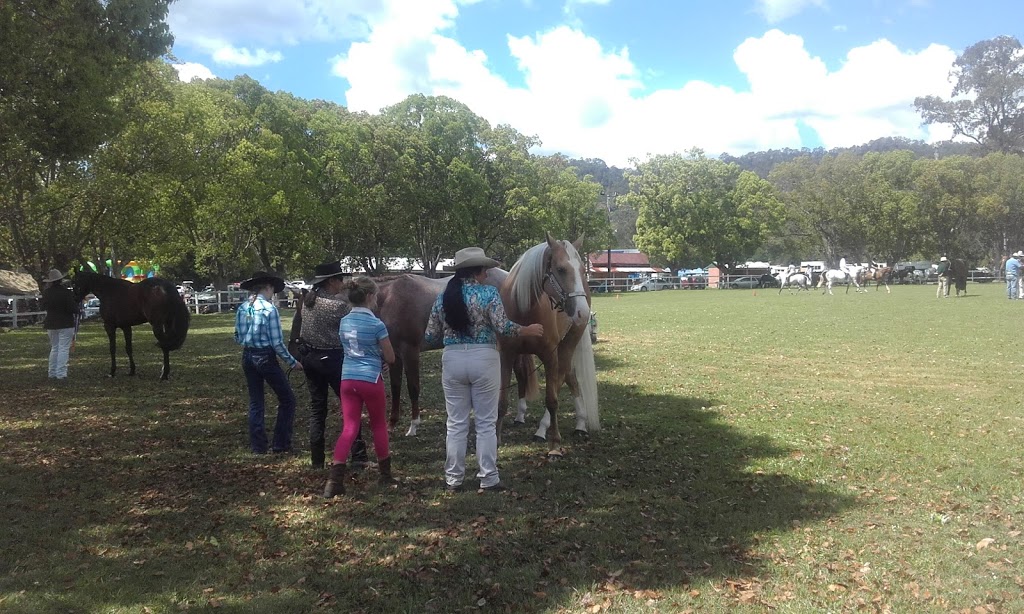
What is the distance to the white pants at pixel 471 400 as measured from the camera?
599 cm

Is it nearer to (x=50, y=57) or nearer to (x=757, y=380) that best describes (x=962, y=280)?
(x=757, y=380)

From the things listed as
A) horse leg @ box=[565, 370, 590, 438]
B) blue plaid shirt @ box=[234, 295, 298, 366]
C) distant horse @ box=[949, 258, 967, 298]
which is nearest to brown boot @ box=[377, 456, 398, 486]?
blue plaid shirt @ box=[234, 295, 298, 366]

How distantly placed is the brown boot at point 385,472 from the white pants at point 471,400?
1.84 feet

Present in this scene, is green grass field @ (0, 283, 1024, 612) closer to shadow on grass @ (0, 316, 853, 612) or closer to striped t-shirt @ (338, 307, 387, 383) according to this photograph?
shadow on grass @ (0, 316, 853, 612)

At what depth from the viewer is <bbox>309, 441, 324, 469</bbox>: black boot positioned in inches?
275

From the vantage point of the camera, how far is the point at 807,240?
244 ft

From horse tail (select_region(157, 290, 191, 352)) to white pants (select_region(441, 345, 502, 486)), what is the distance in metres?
8.99

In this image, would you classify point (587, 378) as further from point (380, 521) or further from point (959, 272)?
point (959, 272)

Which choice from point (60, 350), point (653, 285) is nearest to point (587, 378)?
point (60, 350)

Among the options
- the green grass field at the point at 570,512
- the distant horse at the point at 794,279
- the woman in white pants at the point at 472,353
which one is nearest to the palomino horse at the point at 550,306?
the green grass field at the point at 570,512

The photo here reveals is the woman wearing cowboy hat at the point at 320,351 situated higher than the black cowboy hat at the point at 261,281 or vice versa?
the black cowboy hat at the point at 261,281

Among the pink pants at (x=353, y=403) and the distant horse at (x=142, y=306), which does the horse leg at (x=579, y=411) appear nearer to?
the pink pants at (x=353, y=403)

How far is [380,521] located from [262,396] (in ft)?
9.35

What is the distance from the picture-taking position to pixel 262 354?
7.48 m
